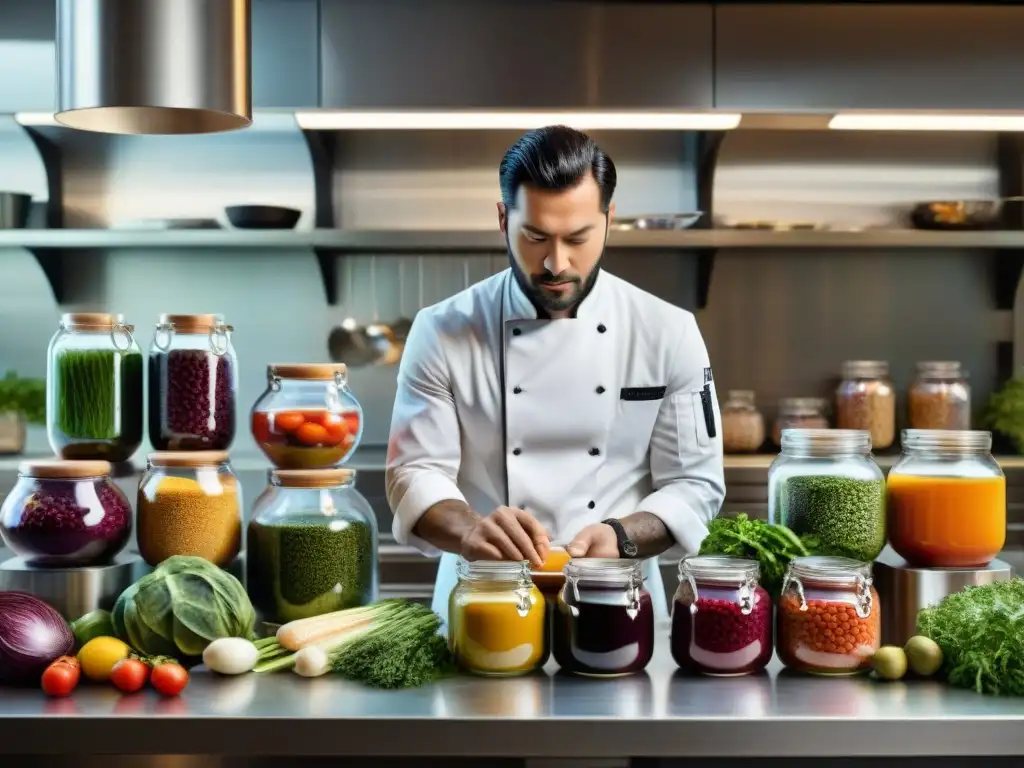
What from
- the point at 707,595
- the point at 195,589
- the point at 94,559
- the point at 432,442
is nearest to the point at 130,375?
the point at 94,559

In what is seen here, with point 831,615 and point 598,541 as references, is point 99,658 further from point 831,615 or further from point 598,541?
point 831,615

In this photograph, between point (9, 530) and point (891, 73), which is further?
point (891, 73)

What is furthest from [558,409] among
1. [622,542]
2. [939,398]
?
[939,398]

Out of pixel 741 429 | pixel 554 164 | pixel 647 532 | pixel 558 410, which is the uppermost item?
pixel 554 164

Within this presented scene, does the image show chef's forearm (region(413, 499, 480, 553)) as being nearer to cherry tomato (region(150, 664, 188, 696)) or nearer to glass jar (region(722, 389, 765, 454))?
cherry tomato (region(150, 664, 188, 696))

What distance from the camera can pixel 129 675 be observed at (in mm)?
1368

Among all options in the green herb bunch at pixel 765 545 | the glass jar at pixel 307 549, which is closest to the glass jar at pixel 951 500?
the green herb bunch at pixel 765 545

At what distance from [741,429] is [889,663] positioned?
7.74 feet

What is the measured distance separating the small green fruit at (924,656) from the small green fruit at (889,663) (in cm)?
1

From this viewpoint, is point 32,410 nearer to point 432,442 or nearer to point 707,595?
point 432,442

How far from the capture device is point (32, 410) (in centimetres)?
378

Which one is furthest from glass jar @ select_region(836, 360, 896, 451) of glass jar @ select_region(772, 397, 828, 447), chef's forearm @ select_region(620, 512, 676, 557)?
chef's forearm @ select_region(620, 512, 676, 557)

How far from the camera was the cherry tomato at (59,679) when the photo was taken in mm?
1354

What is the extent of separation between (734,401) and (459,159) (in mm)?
1247
